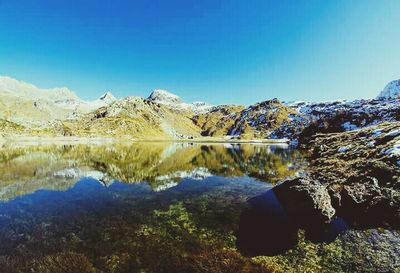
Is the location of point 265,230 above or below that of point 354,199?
below

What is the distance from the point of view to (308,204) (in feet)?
101

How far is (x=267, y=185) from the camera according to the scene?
50.0 meters

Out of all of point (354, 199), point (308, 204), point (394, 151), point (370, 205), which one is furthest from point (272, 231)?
point (394, 151)

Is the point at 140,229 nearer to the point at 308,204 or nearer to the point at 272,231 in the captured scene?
the point at 272,231

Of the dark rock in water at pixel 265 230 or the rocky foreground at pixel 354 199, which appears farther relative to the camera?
the rocky foreground at pixel 354 199

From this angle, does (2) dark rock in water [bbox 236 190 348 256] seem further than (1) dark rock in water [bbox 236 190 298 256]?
Yes

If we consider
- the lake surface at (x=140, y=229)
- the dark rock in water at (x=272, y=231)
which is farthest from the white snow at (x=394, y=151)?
the dark rock in water at (x=272, y=231)

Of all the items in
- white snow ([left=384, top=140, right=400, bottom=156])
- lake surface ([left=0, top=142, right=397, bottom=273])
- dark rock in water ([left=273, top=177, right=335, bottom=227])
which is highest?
white snow ([left=384, top=140, right=400, bottom=156])

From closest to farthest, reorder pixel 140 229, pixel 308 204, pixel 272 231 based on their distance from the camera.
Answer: pixel 272 231, pixel 140 229, pixel 308 204

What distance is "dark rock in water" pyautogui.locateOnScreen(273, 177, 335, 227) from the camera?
97.4 ft

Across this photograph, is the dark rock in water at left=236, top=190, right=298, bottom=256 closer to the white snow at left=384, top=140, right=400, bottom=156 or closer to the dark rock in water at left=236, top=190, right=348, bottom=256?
the dark rock in water at left=236, top=190, right=348, bottom=256

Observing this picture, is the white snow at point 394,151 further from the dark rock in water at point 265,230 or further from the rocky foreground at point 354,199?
the dark rock in water at point 265,230

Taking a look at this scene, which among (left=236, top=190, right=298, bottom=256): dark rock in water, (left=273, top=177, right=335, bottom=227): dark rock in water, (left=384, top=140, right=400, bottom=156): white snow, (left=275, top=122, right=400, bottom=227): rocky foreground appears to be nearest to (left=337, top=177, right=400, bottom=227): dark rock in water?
(left=275, top=122, right=400, bottom=227): rocky foreground

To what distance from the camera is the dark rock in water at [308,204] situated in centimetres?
2969
